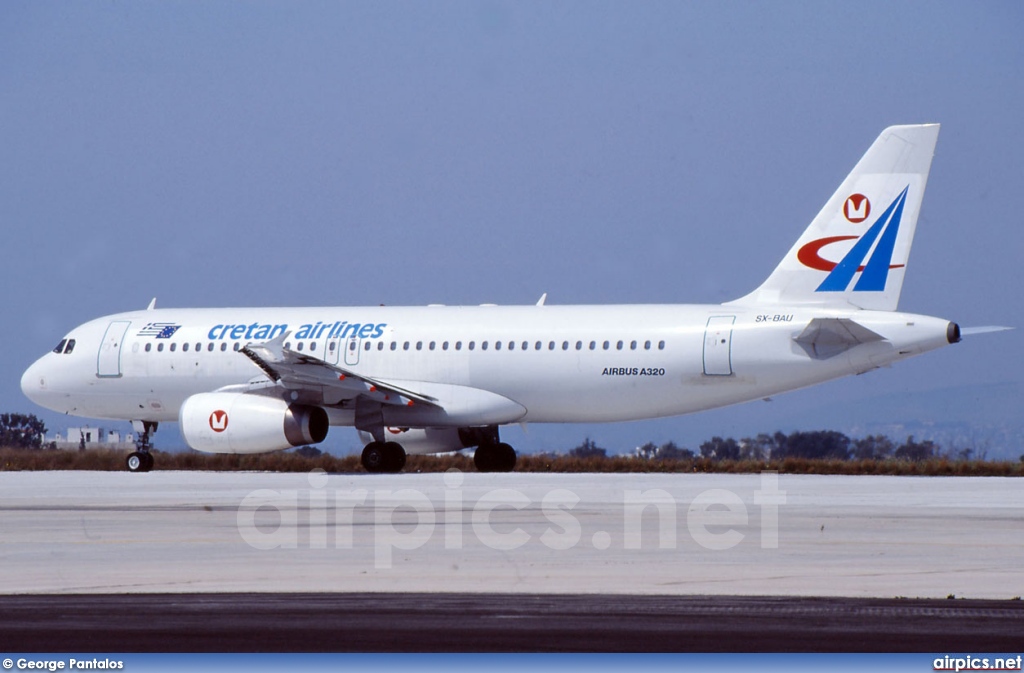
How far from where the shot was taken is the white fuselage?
101ft

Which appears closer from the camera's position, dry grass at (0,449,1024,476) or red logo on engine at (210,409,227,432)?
red logo on engine at (210,409,227,432)

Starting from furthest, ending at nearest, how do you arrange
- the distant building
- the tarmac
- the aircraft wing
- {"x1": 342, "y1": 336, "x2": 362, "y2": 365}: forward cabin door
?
the distant building
{"x1": 342, "y1": 336, "x2": 362, "y2": 365}: forward cabin door
the aircraft wing
the tarmac

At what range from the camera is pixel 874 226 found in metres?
31.0

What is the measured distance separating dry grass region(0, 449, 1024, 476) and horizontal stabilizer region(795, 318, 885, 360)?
16.1 feet

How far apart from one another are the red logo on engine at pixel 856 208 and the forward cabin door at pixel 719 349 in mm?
3029

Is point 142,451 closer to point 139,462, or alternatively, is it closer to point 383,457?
point 139,462

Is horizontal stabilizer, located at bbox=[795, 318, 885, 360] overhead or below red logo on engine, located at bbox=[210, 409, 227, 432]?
overhead

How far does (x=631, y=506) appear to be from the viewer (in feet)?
66.3

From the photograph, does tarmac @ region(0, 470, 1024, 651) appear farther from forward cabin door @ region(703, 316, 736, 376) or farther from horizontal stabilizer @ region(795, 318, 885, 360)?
forward cabin door @ region(703, 316, 736, 376)

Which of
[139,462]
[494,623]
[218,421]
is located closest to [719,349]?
[218,421]

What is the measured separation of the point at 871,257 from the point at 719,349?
135 inches

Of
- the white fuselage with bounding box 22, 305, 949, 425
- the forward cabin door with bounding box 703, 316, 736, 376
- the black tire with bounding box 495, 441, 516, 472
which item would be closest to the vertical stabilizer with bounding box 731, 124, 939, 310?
the white fuselage with bounding box 22, 305, 949, 425

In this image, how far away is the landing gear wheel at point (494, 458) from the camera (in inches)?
1396

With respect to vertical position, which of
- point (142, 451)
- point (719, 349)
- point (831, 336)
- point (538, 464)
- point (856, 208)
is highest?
point (856, 208)
